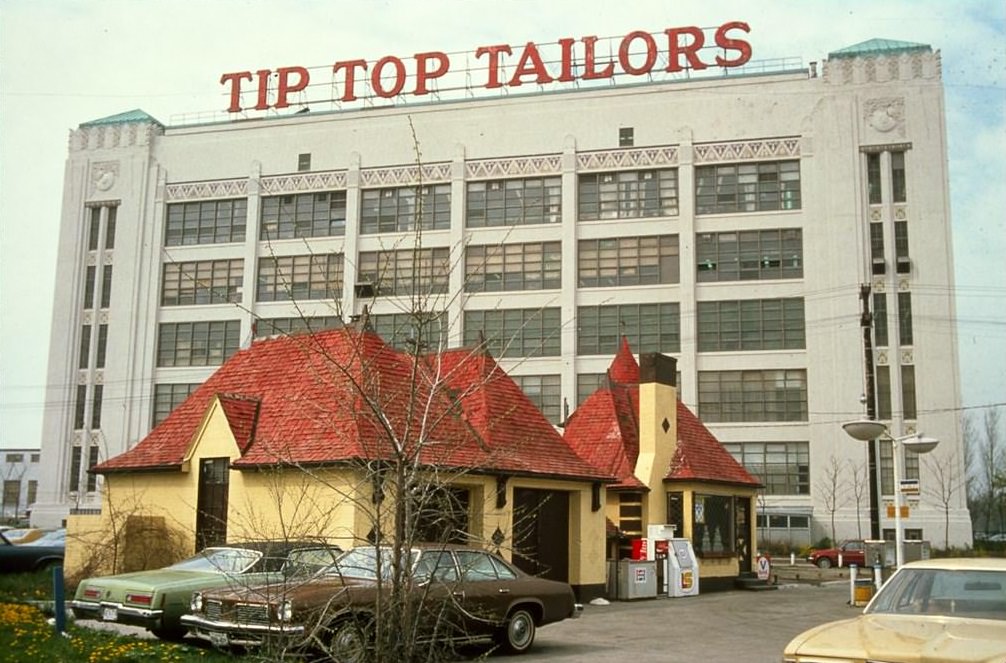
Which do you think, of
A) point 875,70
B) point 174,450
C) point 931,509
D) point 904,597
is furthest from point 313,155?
point 904,597

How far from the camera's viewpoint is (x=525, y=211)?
2391 inches

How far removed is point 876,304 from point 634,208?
44.3 ft

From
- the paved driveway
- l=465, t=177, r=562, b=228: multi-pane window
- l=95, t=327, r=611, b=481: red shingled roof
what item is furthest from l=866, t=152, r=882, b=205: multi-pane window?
l=95, t=327, r=611, b=481: red shingled roof

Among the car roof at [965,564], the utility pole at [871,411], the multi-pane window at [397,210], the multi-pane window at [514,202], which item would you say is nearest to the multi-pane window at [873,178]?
the multi-pane window at [514,202]

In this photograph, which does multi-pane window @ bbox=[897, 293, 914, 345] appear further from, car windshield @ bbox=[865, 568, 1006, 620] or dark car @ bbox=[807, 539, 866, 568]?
car windshield @ bbox=[865, 568, 1006, 620]

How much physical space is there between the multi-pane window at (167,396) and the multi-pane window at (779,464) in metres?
30.6

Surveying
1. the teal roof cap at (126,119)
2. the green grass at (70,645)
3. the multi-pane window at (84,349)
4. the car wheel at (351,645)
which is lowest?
the green grass at (70,645)

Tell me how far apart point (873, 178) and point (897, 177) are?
1188 millimetres

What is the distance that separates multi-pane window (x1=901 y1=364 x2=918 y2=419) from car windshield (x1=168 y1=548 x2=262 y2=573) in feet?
148

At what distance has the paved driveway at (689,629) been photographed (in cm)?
1571

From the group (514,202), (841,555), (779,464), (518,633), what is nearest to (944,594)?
(518,633)

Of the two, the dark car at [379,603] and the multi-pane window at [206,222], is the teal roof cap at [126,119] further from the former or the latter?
the dark car at [379,603]

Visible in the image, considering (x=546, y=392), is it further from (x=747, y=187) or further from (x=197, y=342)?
(x=197, y=342)

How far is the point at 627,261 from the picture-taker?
58.9 m
